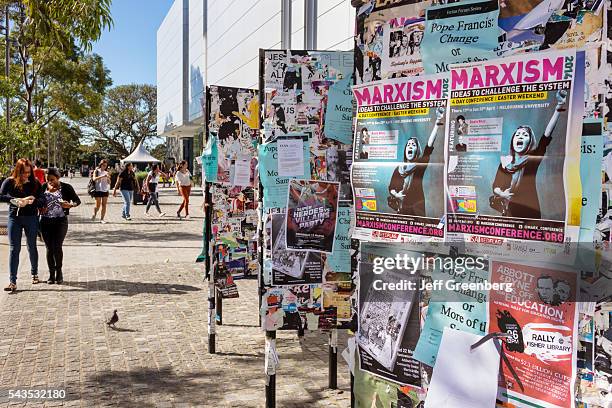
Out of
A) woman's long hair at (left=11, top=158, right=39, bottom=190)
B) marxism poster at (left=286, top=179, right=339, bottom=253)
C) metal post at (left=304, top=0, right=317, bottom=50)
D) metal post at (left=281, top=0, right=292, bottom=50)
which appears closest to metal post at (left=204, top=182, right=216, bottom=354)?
marxism poster at (left=286, top=179, right=339, bottom=253)

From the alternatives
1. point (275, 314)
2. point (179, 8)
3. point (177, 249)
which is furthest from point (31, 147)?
point (179, 8)

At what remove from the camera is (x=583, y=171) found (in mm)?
1866

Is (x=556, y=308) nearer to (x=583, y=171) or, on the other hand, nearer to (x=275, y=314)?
(x=583, y=171)

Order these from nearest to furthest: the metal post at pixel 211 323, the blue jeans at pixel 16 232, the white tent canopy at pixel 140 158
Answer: the metal post at pixel 211 323 → the blue jeans at pixel 16 232 → the white tent canopy at pixel 140 158

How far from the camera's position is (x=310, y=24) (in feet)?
54.0

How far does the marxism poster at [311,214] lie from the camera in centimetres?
364

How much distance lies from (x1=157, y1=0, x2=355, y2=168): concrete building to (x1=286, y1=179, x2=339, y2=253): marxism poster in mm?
2838

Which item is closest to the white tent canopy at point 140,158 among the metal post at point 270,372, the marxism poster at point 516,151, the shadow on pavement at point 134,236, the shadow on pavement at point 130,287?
the shadow on pavement at point 134,236

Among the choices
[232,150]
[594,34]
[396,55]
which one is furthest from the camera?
[232,150]

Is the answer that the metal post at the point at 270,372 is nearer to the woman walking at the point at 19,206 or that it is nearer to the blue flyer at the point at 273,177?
the blue flyer at the point at 273,177

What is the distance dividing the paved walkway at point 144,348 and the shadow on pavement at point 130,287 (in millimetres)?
15

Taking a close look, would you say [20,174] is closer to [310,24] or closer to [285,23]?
[310,24]

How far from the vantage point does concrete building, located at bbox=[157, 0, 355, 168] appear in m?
15.3

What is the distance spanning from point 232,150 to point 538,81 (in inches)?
164
